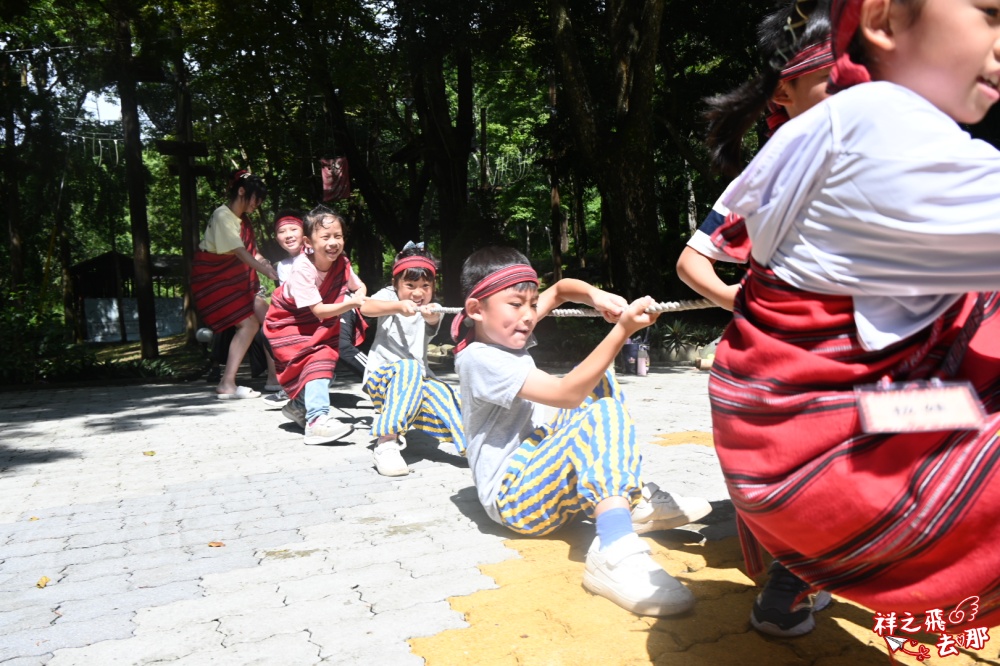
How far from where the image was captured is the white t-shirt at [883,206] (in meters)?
1.23

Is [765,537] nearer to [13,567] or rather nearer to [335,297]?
[13,567]

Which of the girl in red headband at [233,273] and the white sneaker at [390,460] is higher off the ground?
the girl in red headband at [233,273]

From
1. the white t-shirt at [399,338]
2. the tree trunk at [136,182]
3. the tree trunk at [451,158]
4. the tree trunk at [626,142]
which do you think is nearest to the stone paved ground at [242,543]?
the white t-shirt at [399,338]

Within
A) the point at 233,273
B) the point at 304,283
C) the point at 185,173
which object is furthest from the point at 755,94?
the point at 185,173

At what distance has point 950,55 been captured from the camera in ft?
4.33

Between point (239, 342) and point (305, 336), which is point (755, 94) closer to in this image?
point (305, 336)

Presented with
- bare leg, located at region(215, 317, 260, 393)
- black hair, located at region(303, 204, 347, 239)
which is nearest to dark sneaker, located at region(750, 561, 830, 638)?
black hair, located at region(303, 204, 347, 239)

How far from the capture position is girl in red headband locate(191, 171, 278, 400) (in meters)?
7.27

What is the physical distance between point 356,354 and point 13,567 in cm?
461

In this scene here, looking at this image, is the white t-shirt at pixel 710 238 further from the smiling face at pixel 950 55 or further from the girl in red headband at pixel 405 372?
the girl in red headband at pixel 405 372

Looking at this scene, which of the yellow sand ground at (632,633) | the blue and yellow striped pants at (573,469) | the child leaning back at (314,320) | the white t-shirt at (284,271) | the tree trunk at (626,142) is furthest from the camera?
the tree trunk at (626,142)

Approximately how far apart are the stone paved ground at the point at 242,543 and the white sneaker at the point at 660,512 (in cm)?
12

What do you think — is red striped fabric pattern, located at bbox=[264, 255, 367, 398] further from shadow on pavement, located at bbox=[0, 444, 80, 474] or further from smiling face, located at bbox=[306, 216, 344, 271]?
shadow on pavement, located at bbox=[0, 444, 80, 474]

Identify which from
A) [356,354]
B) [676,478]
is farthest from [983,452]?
[356,354]
